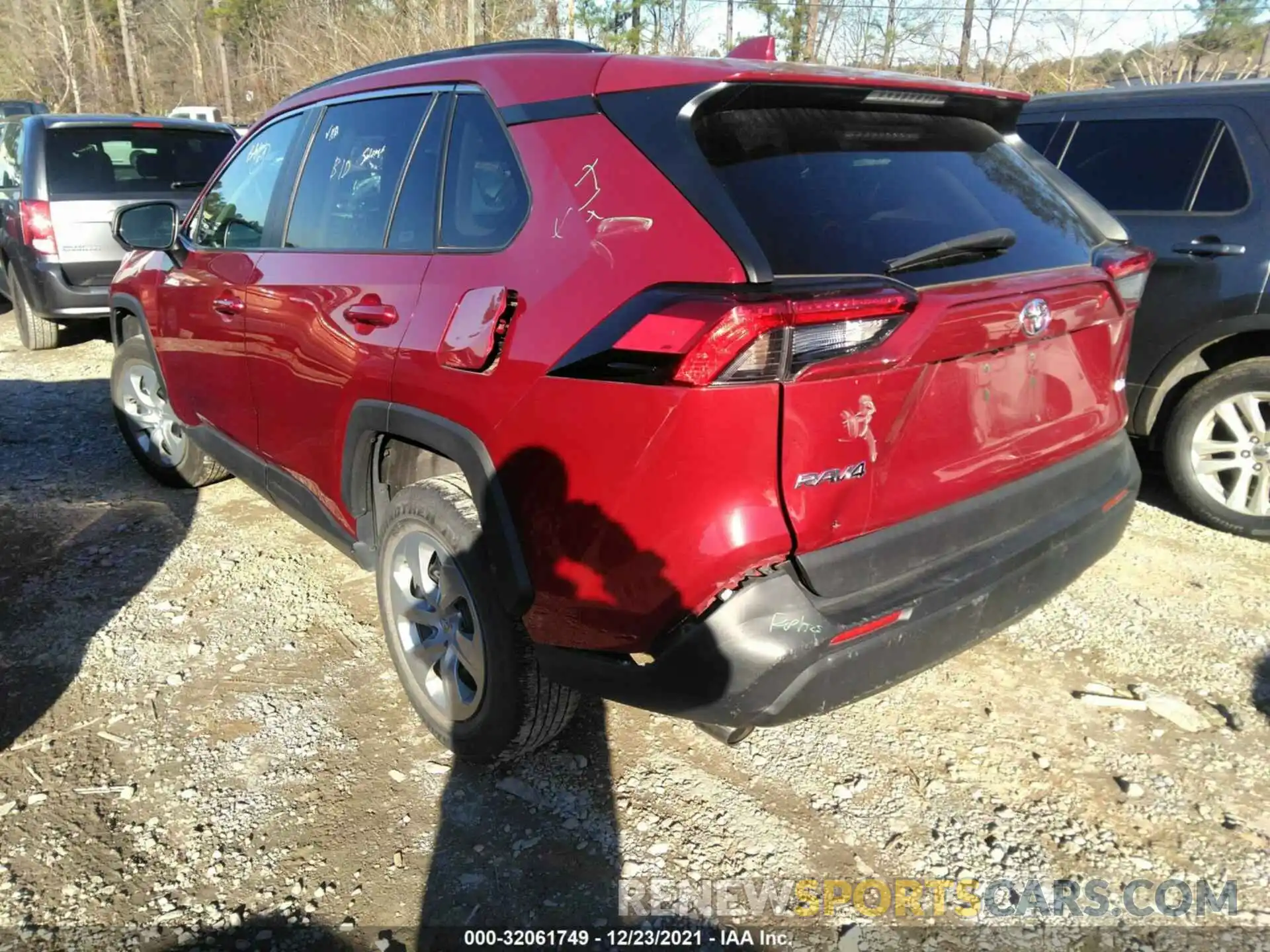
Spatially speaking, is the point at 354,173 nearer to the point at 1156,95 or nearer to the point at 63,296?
the point at 1156,95

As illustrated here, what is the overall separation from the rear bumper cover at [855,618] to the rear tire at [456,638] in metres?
0.22

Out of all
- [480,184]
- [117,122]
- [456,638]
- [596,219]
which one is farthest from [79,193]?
[596,219]

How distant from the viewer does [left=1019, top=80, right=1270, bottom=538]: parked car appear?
3.86 metres

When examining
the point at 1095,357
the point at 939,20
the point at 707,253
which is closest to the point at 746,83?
the point at 707,253

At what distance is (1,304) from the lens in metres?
10.3

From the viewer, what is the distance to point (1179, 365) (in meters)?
4.08

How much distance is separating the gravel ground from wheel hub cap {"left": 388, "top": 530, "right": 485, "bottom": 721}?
0.72ft

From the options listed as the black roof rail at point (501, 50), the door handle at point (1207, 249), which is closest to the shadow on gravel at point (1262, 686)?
the door handle at point (1207, 249)

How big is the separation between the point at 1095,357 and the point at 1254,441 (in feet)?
6.89

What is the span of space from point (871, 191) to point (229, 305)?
2473 mm

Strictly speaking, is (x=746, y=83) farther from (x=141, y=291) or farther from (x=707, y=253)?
(x=141, y=291)

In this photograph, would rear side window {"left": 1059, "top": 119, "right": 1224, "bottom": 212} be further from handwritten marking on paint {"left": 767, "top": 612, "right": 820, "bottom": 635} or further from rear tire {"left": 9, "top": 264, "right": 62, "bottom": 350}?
rear tire {"left": 9, "top": 264, "right": 62, "bottom": 350}

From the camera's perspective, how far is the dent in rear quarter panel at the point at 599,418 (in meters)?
1.81

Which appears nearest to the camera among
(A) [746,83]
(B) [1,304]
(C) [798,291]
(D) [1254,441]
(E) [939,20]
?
(C) [798,291]
